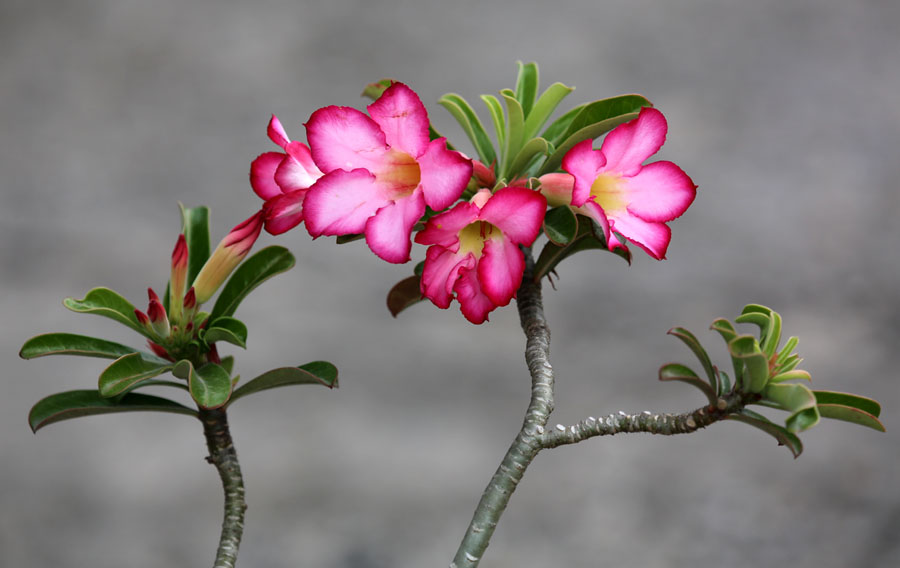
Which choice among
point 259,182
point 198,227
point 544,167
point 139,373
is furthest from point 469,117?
point 139,373

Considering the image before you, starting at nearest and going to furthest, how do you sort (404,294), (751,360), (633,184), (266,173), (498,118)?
(751,360) → (633,184) → (266,173) → (498,118) → (404,294)

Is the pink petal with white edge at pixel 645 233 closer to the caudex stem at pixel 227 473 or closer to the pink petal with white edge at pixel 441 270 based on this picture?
the pink petal with white edge at pixel 441 270

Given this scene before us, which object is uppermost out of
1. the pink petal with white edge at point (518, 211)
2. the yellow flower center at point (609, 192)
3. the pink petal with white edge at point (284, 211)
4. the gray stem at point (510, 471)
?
the yellow flower center at point (609, 192)

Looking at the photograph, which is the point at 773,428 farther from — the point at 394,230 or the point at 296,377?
the point at 296,377

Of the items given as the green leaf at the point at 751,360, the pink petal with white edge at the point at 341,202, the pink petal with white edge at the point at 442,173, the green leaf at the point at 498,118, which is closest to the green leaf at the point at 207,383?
the pink petal with white edge at the point at 341,202

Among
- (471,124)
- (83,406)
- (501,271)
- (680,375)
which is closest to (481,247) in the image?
(501,271)

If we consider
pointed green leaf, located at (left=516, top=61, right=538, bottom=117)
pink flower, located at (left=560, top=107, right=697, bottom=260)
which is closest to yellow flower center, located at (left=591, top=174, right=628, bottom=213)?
pink flower, located at (left=560, top=107, right=697, bottom=260)

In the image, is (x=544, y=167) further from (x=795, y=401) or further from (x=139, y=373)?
(x=139, y=373)
